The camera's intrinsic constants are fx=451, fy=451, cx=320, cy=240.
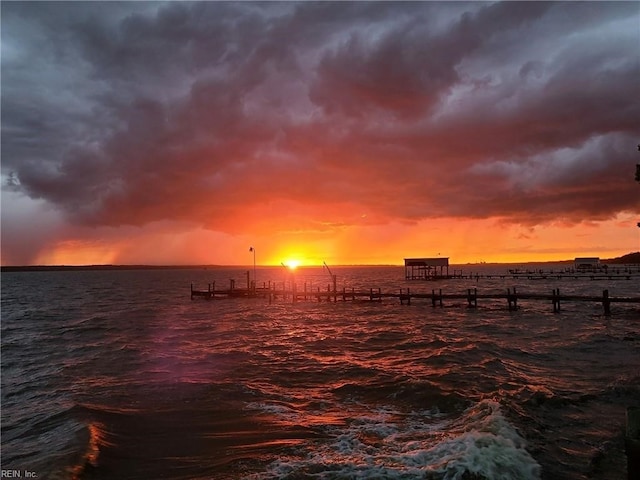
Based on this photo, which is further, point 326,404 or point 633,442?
point 326,404

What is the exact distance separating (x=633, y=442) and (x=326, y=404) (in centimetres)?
915

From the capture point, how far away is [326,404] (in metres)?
→ 14.3

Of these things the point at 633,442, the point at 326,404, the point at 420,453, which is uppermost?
the point at 633,442

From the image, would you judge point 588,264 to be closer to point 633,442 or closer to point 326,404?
point 326,404

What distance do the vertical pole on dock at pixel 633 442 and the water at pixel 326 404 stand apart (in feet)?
8.73

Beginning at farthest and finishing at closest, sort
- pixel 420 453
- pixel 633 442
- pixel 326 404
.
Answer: pixel 326 404 < pixel 420 453 < pixel 633 442

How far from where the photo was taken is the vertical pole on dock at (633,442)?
6598mm

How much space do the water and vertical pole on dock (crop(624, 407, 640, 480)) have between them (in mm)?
2660

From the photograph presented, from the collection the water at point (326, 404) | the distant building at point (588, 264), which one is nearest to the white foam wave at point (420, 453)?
the water at point (326, 404)

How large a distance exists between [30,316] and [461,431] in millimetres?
53684

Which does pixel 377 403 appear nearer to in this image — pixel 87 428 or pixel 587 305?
pixel 87 428

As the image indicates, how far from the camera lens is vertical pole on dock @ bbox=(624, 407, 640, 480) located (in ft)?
21.6

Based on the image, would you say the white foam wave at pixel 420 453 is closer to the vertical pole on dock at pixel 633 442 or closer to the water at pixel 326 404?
the water at pixel 326 404

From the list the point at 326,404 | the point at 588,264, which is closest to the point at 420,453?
the point at 326,404
